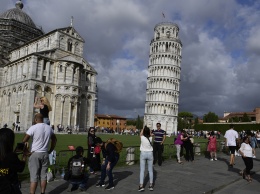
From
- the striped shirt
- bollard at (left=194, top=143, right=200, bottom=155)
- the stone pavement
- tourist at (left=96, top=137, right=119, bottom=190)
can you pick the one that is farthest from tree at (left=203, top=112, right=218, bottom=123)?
tourist at (left=96, top=137, right=119, bottom=190)

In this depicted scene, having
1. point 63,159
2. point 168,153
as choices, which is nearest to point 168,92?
point 168,153

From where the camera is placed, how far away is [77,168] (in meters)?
7.53

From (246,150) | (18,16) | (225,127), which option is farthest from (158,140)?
(225,127)

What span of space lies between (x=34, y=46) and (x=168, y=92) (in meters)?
39.9

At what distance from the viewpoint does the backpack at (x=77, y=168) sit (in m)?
7.51

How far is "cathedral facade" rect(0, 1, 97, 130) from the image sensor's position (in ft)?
153

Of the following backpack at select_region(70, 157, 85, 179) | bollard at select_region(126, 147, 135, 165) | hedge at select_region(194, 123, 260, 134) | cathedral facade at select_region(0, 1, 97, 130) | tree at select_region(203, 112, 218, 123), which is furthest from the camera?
tree at select_region(203, 112, 218, 123)

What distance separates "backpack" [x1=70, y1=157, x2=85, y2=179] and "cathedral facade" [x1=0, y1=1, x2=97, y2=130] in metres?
40.2

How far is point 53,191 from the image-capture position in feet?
24.7

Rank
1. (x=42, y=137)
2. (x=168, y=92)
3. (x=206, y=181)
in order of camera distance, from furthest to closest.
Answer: (x=168, y=92)
(x=206, y=181)
(x=42, y=137)

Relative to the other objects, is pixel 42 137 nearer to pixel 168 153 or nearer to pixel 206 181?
pixel 206 181

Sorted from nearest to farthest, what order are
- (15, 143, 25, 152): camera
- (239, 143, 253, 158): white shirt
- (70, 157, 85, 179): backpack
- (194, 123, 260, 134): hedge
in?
(15, 143, 25, 152): camera → (70, 157, 85, 179): backpack → (239, 143, 253, 158): white shirt → (194, 123, 260, 134): hedge

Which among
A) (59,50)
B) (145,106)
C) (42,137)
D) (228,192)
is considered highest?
(59,50)

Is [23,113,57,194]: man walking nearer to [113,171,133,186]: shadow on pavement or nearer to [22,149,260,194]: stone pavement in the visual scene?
[22,149,260,194]: stone pavement
